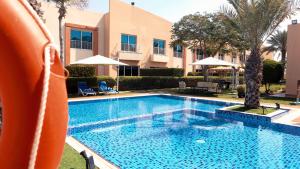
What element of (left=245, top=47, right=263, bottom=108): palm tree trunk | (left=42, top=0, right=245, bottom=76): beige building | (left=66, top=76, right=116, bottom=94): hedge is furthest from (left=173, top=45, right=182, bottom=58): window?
(left=245, top=47, right=263, bottom=108): palm tree trunk

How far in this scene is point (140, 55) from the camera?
28.1m

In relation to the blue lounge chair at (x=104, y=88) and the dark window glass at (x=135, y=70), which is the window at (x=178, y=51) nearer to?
the dark window glass at (x=135, y=70)

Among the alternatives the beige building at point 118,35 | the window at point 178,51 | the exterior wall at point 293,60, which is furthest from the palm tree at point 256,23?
the window at point 178,51

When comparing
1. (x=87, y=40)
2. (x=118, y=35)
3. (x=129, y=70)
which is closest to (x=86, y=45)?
(x=87, y=40)

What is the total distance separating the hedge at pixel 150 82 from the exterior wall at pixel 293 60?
9209mm

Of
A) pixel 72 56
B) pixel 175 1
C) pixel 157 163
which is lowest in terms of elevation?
pixel 157 163

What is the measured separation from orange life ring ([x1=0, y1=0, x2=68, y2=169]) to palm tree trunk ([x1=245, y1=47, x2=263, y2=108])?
11602 mm

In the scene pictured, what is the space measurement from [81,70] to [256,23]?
40.9 feet

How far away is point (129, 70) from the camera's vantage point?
27438mm

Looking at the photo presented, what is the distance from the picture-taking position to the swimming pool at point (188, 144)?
22.0 ft

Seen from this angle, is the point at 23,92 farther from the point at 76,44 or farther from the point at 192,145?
the point at 76,44

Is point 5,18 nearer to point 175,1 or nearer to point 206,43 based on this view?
point 175,1

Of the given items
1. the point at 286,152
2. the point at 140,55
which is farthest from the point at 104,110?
the point at 140,55

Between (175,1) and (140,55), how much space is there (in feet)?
31.9
